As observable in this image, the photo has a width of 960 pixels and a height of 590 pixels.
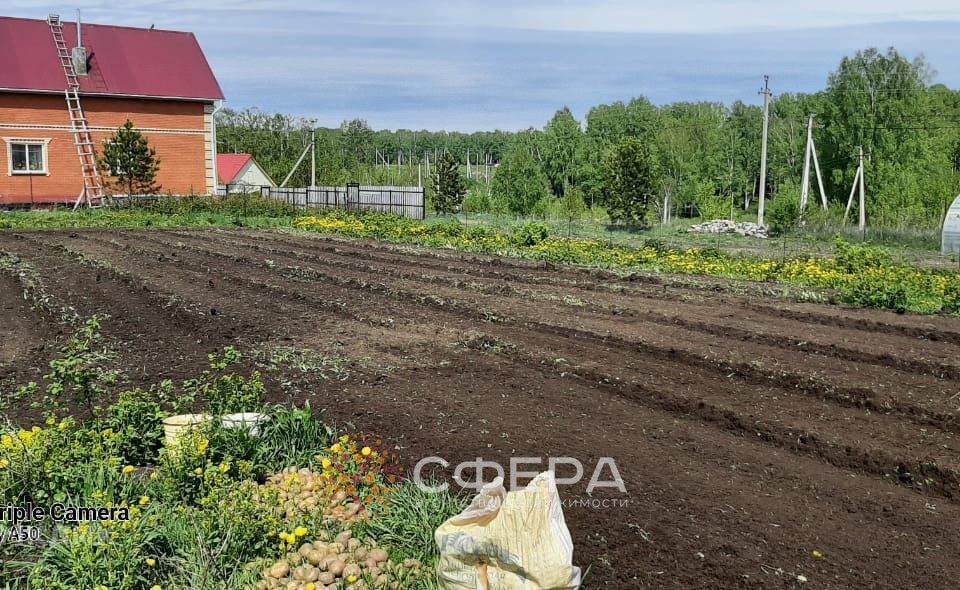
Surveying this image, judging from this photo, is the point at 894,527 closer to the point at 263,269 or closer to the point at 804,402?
the point at 804,402

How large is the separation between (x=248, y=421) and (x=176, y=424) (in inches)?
16.2

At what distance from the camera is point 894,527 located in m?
4.53

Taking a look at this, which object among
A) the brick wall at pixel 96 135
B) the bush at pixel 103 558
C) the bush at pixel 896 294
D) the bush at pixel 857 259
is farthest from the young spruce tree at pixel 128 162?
the bush at pixel 103 558

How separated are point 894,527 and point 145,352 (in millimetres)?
6553

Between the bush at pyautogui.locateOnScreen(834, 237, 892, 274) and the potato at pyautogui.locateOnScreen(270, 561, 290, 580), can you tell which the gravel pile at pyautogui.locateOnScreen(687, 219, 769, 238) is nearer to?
the bush at pyautogui.locateOnScreen(834, 237, 892, 274)

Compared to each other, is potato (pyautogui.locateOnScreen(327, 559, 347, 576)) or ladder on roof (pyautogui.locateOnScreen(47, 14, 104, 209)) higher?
ladder on roof (pyautogui.locateOnScreen(47, 14, 104, 209))

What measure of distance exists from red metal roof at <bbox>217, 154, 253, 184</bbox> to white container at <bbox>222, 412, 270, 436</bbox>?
49.4m

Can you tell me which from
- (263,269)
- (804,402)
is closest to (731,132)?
(263,269)

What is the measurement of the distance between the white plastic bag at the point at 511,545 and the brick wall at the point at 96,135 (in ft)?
109

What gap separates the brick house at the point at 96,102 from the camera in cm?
→ 3206

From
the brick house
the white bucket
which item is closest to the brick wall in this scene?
the brick house

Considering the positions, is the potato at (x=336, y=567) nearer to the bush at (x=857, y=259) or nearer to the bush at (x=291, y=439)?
the bush at (x=291, y=439)

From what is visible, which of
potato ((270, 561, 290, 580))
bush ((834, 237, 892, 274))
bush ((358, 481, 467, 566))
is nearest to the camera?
potato ((270, 561, 290, 580))

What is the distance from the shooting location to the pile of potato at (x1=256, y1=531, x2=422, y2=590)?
3512 mm
